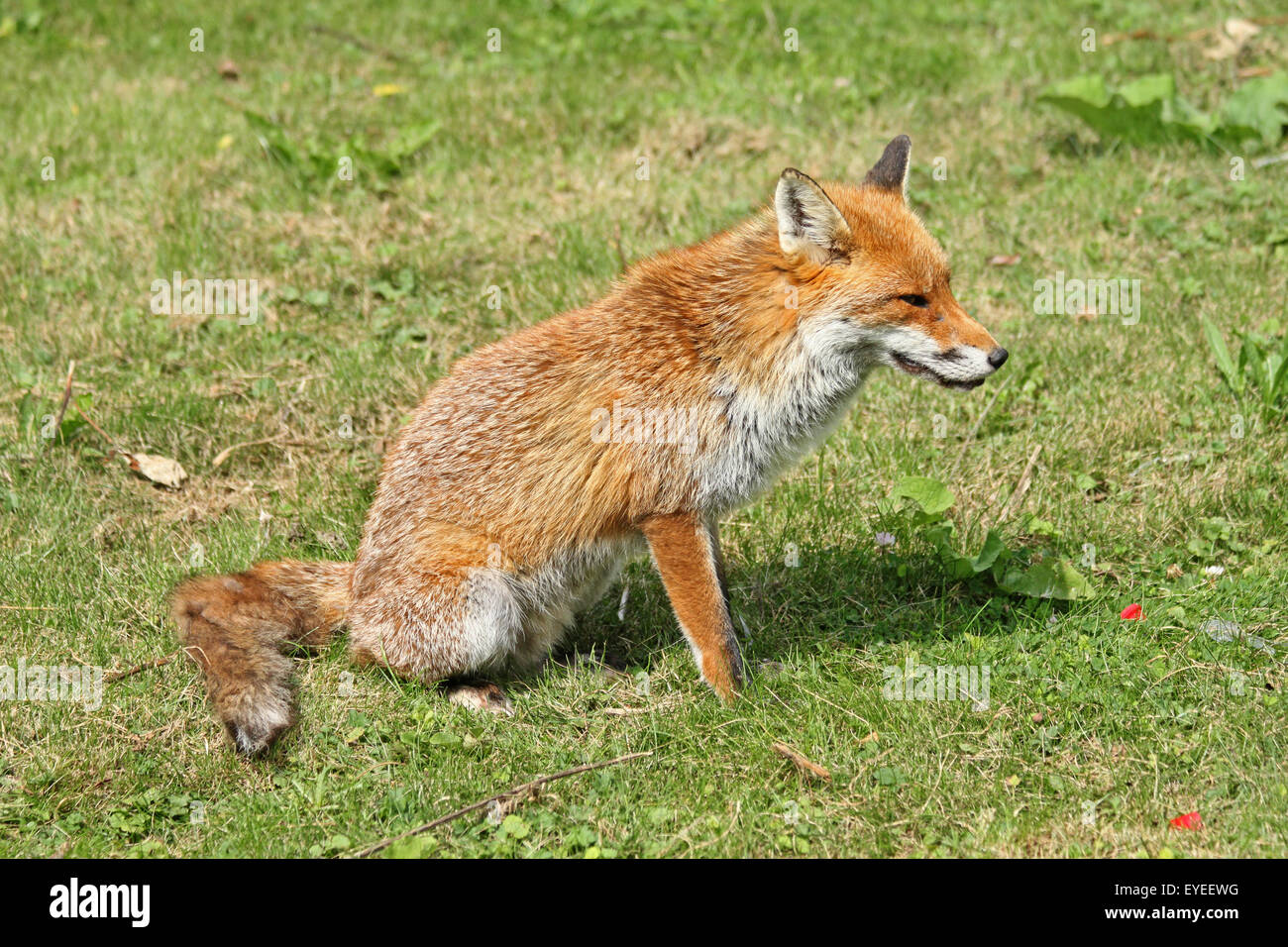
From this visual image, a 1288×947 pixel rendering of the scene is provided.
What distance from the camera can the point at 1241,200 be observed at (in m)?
→ 8.23

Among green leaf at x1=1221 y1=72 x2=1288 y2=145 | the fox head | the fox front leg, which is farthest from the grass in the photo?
the fox head

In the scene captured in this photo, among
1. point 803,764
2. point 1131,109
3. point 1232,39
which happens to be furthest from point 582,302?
point 1232,39

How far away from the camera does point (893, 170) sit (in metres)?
5.48

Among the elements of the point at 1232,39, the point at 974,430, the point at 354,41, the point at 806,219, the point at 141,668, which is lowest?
the point at 141,668

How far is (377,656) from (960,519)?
2950 millimetres

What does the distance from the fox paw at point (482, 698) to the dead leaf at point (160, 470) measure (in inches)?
93.3

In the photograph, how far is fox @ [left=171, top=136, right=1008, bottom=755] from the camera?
4.94 m

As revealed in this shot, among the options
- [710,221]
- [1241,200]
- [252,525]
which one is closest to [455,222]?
[710,221]

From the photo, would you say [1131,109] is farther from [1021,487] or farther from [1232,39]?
[1021,487]

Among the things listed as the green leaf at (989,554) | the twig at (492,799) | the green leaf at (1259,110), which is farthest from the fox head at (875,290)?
the green leaf at (1259,110)

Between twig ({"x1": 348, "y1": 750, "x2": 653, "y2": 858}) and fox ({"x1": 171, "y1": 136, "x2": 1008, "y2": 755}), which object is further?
fox ({"x1": 171, "y1": 136, "x2": 1008, "y2": 755})

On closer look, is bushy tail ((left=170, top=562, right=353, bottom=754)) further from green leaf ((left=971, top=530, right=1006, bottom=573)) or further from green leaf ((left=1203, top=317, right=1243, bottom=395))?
green leaf ((left=1203, top=317, right=1243, bottom=395))

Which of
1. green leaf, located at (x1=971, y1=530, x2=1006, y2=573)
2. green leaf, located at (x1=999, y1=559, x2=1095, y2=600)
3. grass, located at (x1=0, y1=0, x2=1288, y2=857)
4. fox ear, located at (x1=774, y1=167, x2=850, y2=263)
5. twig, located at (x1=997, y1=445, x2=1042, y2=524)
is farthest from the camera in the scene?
twig, located at (x1=997, y1=445, x2=1042, y2=524)

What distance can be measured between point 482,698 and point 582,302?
126 inches
